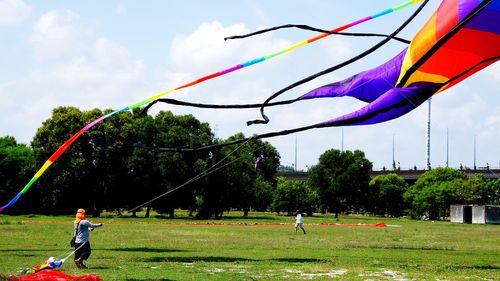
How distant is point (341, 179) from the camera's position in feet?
356

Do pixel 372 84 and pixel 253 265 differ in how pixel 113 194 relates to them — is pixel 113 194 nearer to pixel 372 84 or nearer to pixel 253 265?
pixel 253 265

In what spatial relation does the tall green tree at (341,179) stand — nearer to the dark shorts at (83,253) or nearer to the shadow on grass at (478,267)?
the shadow on grass at (478,267)

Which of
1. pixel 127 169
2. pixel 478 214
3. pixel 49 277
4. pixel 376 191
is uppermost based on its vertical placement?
pixel 376 191

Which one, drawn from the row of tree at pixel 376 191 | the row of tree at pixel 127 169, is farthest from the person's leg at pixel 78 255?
the row of tree at pixel 376 191

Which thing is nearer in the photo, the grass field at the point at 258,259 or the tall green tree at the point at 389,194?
the grass field at the point at 258,259

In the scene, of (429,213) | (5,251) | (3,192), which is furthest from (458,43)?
(429,213)

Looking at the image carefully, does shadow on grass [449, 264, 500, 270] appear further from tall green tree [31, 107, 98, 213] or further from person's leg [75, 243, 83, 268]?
tall green tree [31, 107, 98, 213]

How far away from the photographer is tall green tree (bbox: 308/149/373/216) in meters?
109

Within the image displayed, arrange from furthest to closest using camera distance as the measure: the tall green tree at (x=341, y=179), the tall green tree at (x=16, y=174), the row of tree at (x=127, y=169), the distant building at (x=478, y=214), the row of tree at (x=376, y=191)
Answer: the tall green tree at (x=341, y=179), the row of tree at (x=376, y=191), the distant building at (x=478, y=214), the tall green tree at (x=16, y=174), the row of tree at (x=127, y=169)

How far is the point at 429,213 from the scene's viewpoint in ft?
332

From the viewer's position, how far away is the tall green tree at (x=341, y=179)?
4294 inches

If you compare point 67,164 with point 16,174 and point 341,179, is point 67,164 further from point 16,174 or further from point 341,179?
point 341,179

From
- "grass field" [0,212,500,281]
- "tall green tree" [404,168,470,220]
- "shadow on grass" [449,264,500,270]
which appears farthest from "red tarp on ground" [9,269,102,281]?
"tall green tree" [404,168,470,220]

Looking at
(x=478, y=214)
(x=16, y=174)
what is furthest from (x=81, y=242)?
(x=478, y=214)
